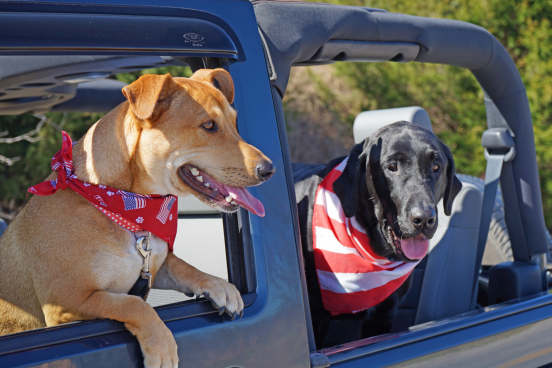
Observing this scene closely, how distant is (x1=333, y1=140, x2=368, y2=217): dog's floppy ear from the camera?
240 centimetres

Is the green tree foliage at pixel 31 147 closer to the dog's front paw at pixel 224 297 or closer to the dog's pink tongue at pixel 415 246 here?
the dog's pink tongue at pixel 415 246

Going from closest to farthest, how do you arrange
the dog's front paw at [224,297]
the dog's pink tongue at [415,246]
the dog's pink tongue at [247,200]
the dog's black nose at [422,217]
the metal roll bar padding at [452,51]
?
the dog's front paw at [224,297]
the dog's pink tongue at [247,200]
the metal roll bar padding at [452,51]
the dog's black nose at [422,217]
the dog's pink tongue at [415,246]

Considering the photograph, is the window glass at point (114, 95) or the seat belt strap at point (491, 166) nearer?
the window glass at point (114, 95)

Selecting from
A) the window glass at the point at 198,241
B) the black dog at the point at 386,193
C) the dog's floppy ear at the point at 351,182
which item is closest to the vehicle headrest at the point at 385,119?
the black dog at the point at 386,193

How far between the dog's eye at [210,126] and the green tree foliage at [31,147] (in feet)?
14.7

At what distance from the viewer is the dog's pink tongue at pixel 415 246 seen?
2305 mm

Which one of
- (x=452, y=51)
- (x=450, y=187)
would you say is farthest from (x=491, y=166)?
(x=452, y=51)

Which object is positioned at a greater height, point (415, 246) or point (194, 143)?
point (194, 143)

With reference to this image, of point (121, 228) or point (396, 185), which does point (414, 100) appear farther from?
point (121, 228)

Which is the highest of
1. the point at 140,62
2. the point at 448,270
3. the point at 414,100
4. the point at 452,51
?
the point at 414,100

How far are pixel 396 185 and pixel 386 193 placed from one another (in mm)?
67

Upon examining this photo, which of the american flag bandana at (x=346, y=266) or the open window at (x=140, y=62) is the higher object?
the open window at (x=140, y=62)

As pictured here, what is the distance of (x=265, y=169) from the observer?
5.11 ft

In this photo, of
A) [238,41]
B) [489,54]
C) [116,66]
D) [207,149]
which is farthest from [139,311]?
[489,54]
